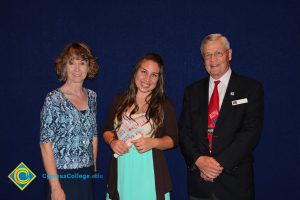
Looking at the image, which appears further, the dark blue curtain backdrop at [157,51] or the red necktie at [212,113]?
the dark blue curtain backdrop at [157,51]

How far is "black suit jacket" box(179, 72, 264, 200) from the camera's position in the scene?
79.6 inches

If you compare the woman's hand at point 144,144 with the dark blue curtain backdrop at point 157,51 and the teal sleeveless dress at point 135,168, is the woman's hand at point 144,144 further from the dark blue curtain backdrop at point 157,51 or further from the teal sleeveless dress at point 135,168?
the dark blue curtain backdrop at point 157,51

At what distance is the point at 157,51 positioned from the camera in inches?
109

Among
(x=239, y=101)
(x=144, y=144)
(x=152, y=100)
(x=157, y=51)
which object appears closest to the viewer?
(x=144, y=144)

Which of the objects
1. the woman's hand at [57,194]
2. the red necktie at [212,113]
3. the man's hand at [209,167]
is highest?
the red necktie at [212,113]

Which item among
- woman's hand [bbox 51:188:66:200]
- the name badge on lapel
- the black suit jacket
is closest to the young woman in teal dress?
the black suit jacket

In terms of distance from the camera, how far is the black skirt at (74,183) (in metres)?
2.06

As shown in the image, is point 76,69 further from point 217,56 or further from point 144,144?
point 217,56

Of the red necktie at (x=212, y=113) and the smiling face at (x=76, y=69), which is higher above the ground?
the smiling face at (x=76, y=69)

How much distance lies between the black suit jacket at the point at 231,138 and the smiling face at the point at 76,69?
0.89 meters

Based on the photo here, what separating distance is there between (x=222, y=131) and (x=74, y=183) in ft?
3.73

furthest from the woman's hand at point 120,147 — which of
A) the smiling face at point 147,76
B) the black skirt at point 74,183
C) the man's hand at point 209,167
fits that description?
the man's hand at point 209,167

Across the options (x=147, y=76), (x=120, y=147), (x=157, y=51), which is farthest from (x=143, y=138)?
(x=157, y=51)

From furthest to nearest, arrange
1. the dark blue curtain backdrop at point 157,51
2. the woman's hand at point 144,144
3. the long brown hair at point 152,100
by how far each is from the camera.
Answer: the dark blue curtain backdrop at point 157,51 → the long brown hair at point 152,100 → the woman's hand at point 144,144
